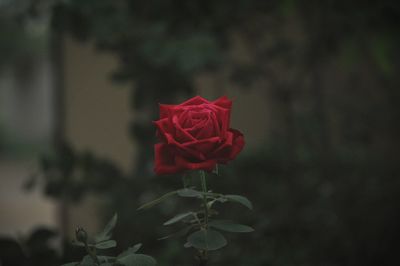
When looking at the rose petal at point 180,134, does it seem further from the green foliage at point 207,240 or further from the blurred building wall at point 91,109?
the blurred building wall at point 91,109

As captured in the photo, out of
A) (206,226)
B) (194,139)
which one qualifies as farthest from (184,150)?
(206,226)

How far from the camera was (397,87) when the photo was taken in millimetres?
5965

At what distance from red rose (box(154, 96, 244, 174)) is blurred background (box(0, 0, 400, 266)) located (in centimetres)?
86

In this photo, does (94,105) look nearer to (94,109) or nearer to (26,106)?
(94,109)

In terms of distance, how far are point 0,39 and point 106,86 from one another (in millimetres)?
13576

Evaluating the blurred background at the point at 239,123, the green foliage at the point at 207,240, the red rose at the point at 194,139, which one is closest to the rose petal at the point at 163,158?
the red rose at the point at 194,139

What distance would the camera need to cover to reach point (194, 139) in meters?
0.90

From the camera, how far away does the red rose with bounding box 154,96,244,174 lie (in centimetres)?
89

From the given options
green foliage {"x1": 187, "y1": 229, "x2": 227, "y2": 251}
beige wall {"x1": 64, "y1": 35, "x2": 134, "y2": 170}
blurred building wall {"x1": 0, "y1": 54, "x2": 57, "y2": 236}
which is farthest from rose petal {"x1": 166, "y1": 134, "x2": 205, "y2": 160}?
blurred building wall {"x1": 0, "y1": 54, "x2": 57, "y2": 236}

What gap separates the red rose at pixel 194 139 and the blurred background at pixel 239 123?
33.9 inches

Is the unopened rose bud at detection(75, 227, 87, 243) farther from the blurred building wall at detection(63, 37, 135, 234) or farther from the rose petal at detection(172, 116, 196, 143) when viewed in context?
the blurred building wall at detection(63, 37, 135, 234)

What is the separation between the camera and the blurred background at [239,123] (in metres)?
2.25

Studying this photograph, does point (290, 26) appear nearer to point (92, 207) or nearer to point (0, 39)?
point (92, 207)

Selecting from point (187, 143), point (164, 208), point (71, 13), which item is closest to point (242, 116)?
point (164, 208)
